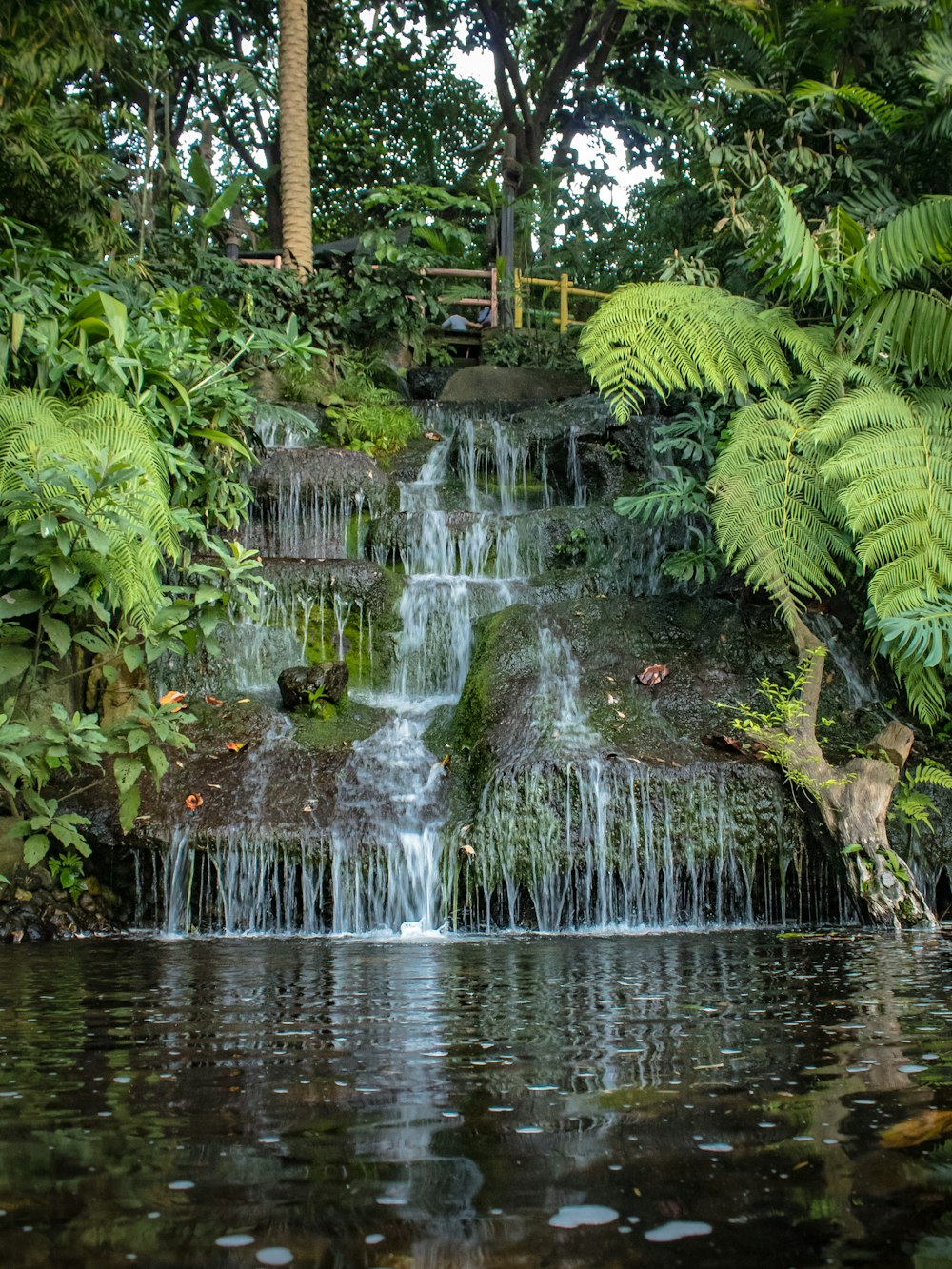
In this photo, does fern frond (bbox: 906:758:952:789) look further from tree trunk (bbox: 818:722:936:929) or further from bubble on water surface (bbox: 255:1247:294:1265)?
bubble on water surface (bbox: 255:1247:294:1265)

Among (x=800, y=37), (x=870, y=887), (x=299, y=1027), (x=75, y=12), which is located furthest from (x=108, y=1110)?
(x=800, y=37)

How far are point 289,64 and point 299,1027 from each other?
41.7ft

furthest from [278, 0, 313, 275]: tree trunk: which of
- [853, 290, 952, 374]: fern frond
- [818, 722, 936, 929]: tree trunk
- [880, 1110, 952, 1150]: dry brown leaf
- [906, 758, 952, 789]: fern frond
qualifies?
[880, 1110, 952, 1150]: dry brown leaf

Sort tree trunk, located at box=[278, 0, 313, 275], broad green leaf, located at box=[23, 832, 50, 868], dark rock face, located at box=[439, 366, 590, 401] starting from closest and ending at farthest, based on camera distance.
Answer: broad green leaf, located at box=[23, 832, 50, 868] → dark rock face, located at box=[439, 366, 590, 401] → tree trunk, located at box=[278, 0, 313, 275]

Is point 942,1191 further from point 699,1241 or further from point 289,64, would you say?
point 289,64

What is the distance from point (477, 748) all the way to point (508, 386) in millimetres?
7102

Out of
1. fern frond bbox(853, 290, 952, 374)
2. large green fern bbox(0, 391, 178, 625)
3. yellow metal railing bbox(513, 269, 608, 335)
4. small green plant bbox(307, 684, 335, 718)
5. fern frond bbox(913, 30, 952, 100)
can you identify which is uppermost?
yellow metal railing bbox(513, 269, 608, 335)

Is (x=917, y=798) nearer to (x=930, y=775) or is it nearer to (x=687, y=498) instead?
(x=930, y=775)

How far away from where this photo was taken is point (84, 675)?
19.6 ft

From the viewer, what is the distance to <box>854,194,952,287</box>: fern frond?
18.9 feet

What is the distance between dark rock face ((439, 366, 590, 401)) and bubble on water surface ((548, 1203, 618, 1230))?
36.7ft

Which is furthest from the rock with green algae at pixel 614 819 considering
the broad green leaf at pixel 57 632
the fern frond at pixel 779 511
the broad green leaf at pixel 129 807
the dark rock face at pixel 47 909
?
the broad green leaf at pixel 57 632

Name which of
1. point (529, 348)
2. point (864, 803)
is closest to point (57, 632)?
point (864, 803)

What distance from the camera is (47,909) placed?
202 inches
